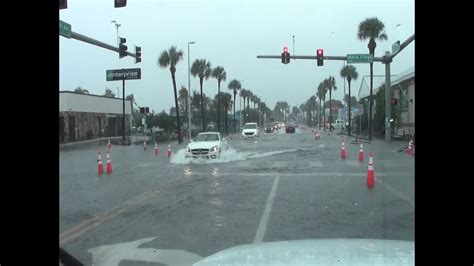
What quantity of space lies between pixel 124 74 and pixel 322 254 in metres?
24.3

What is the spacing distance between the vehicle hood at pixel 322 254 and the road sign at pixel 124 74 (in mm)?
22835

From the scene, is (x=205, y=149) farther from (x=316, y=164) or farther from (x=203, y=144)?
(x=316, y=164)

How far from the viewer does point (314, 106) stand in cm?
16775

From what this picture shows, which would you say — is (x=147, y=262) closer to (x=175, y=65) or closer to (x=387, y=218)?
(x=387, y=218)

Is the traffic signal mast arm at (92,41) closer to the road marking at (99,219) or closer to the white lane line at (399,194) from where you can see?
the road marking at (99,219)

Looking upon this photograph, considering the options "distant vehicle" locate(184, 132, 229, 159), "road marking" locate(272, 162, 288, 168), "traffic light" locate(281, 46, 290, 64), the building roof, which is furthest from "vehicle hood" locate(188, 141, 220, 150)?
the building roof

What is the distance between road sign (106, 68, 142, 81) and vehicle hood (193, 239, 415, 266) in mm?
22835

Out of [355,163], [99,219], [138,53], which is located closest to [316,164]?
[355,163]

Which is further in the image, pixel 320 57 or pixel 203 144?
pixel 320 57

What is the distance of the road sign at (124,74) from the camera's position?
25.8 meters

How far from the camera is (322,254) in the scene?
339cm

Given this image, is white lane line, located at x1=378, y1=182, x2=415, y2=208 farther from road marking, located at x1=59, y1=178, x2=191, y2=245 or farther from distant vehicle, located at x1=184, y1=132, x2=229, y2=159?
distant vehicle, located at x1=184, y1=132, x2=229, y2=159

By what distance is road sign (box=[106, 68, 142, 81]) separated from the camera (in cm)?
2583
